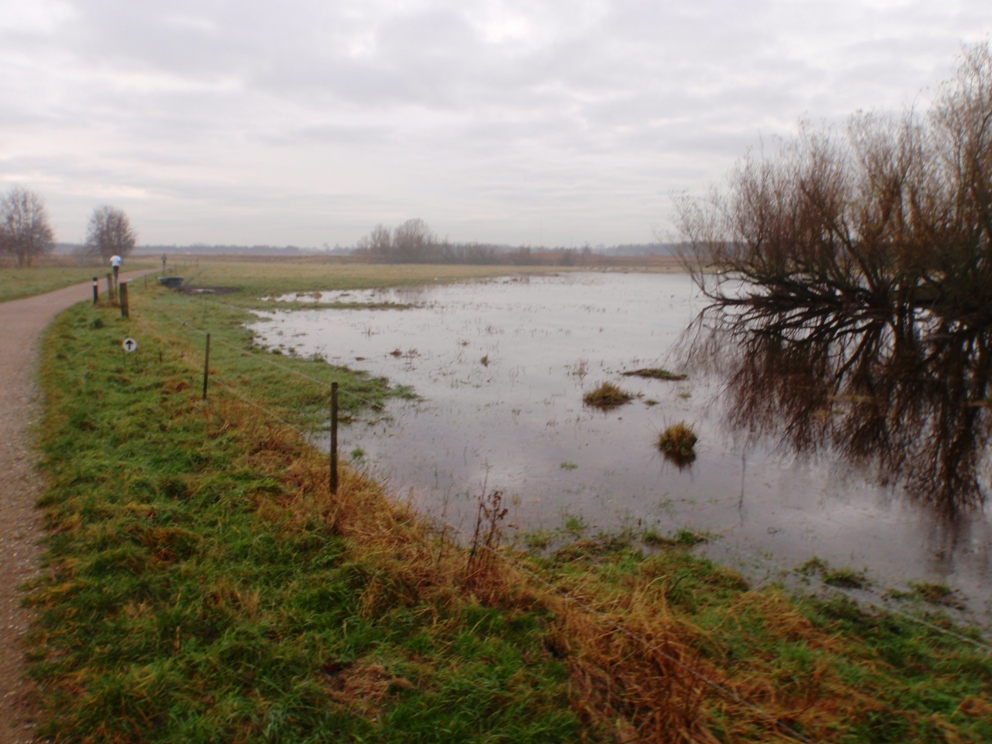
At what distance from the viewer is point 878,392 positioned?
14.3 m

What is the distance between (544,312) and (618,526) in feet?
90.2

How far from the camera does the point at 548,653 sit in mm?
4723

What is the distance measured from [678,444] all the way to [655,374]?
7006 mm

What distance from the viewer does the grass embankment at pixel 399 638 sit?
3.97 metres

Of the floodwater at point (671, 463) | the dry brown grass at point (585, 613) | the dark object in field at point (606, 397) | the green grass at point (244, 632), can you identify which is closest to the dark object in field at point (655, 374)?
the floodwater at point (671, 463)

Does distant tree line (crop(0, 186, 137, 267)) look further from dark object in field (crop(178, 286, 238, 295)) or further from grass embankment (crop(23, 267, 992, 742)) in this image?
grass embankment (crop(23, 267, 992, 742))

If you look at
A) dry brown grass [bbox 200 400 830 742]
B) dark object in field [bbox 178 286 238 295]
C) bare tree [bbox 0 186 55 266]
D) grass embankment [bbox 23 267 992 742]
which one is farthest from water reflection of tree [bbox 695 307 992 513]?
bare tree [bbox 0 186 55 266]

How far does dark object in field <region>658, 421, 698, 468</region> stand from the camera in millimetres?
10680

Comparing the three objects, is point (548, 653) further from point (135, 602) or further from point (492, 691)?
point (135, 602)

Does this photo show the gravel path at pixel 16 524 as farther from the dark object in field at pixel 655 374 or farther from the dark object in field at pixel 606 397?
the dark object in field at pixel 655 374

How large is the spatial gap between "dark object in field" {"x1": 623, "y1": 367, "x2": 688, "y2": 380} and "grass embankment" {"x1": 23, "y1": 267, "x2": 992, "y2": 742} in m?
10.4

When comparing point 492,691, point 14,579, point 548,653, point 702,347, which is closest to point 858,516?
point 548,653

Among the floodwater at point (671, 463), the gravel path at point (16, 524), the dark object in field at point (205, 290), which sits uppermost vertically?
the dark object in field at point (205, 290)

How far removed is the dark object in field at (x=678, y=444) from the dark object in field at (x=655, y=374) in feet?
20.8
